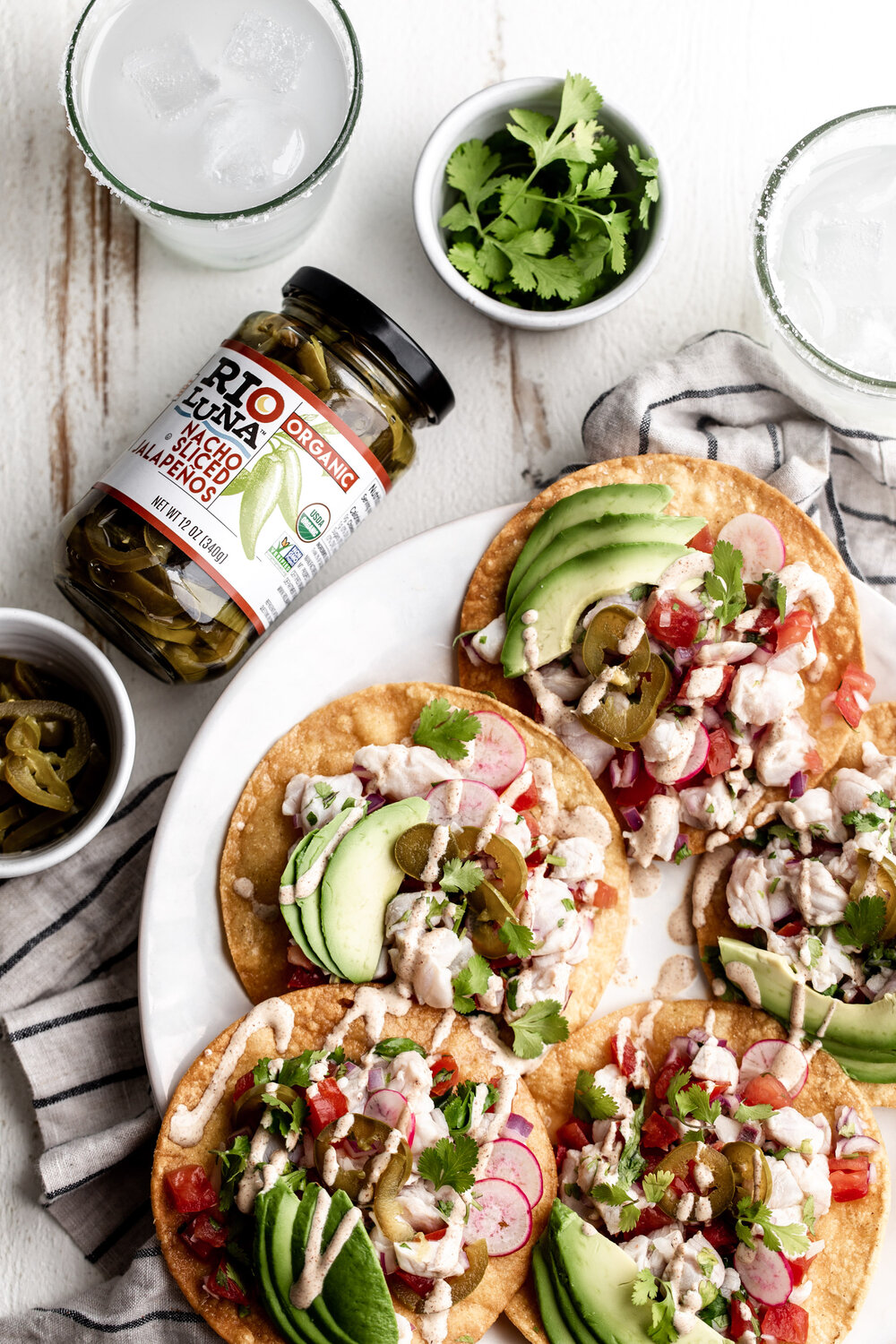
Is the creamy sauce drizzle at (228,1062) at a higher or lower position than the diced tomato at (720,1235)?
higher

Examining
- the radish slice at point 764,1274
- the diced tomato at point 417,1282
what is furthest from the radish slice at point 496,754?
the radish slice at point 764,1274

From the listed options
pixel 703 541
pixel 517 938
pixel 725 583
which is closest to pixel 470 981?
pixel 517 938

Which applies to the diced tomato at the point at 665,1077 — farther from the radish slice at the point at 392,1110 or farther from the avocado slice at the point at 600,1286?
the radish slice at the point at 392,1110

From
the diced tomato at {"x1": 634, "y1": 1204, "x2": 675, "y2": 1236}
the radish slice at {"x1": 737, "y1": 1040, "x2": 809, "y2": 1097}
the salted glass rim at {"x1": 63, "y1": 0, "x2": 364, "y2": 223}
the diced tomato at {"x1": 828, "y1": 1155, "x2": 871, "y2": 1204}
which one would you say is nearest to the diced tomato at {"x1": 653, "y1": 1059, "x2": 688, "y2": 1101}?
the radish slice at {"x1": 737, "y1": 1040, "x2": 809, "y2": 1097}

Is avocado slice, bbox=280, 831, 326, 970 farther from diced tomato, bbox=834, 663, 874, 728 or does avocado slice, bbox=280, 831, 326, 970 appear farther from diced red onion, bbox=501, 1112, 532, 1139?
diced tomato, bbox=834, 663, 874, 728

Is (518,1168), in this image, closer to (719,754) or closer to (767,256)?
(719,754)
